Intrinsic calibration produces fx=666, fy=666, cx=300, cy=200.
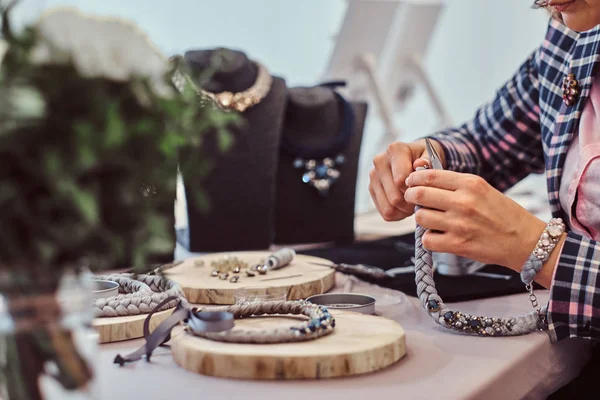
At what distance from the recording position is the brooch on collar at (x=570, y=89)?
0.85 metres

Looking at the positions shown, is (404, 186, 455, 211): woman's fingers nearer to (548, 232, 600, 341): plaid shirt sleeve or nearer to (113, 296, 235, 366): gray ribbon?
(548, 232, 600, 341): plaid shirt sleeve

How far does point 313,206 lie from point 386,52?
1.68m

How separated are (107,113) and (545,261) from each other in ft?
1.55

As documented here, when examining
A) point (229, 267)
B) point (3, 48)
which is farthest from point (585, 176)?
point (3, 48)

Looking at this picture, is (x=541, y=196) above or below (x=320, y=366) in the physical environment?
below

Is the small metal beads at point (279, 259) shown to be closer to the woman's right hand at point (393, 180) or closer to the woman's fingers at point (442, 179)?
the woman's right hand at point (393, 180)

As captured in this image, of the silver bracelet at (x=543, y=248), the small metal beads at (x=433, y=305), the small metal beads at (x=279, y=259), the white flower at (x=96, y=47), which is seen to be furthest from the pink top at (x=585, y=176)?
the white flower at (x=96, y=47)

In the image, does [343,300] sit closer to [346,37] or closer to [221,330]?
[221,330]

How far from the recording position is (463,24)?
325cm

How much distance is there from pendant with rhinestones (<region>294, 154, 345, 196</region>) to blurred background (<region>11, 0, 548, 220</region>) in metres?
0.37

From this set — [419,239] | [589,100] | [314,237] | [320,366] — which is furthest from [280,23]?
[320,366]

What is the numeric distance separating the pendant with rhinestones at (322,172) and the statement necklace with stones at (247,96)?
0.50ft

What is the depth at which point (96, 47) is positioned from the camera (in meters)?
0.35

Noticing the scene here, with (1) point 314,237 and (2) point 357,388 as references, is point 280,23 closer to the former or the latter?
(1) point 314,237
